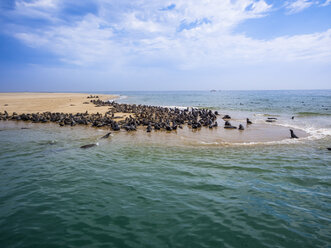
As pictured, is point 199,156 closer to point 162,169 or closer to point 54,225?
point 162,169

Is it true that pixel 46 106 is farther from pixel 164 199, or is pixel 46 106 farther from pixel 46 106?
pixel 164 199

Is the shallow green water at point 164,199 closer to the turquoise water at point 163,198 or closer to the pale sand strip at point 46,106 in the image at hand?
the turquoise water at point 163,198

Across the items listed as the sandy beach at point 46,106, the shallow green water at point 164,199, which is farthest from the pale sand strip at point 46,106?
the shallow green water at point 164,199

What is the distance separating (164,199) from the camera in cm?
554

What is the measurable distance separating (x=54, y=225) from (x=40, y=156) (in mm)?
5827

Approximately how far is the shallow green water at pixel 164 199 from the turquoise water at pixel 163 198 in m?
0.03

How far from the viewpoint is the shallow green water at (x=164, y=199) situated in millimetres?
4141

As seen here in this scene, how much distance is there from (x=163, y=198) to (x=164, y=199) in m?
0.05

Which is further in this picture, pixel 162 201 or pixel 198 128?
pixel 198 128

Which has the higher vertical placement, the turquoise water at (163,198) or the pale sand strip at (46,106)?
the pale sand strip at (46,106)

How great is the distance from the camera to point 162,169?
7.70 meters

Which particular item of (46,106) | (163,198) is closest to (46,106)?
(46,106)

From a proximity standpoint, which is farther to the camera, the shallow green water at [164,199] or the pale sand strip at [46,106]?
the pale sand strip at [46,106]

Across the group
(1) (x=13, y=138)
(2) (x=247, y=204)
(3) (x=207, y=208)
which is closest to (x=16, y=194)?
(3) (x=207, y=208)
